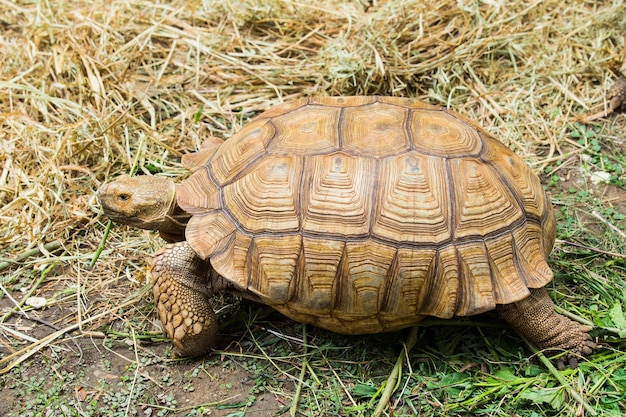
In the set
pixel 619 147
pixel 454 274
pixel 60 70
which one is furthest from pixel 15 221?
pixel 619 147

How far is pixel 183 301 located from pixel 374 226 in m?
1.02

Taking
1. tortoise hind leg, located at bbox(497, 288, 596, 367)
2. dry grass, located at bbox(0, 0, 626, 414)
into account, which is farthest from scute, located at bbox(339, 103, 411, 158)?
dry grass, located at bbox(0, 0, 626, 414)

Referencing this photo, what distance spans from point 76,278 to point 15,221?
622mm

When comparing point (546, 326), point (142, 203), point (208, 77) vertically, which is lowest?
point (546, 326)

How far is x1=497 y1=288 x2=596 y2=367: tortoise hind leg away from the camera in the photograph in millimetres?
2834

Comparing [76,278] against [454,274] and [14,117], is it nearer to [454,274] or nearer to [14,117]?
[14,117]

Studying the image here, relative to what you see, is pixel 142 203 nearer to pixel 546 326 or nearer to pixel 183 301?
pixel 183 301

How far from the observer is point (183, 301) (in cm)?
294

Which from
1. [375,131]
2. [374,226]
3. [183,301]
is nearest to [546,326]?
[374,226]

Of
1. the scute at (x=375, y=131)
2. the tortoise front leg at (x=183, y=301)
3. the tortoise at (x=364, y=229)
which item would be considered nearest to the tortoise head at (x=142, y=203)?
the tortoise at (x=364, y=229)

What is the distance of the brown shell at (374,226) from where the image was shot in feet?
8.68

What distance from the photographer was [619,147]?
4.17m

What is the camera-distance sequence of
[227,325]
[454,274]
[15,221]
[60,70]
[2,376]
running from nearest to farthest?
[454,274] < [2,376] < [227,325] < [15,221] < [60,70]

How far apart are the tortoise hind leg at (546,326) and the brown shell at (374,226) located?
5.9 inches
